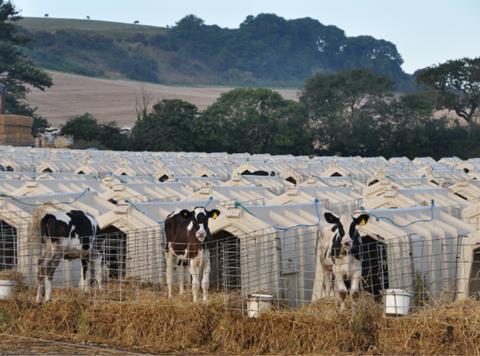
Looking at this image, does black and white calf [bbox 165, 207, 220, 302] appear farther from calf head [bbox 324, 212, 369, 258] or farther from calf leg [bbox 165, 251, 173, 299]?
calf head [bbox 324, 212, 369, 258]

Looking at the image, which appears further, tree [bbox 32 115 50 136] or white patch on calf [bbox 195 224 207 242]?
tree [bbox 32 115 50 136]

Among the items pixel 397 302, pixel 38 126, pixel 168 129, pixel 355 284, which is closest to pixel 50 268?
pixel 355 284

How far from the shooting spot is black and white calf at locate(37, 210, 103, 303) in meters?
16.0

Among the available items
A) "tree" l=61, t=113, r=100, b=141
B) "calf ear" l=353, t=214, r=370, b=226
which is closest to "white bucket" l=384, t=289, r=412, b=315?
"calf ear" l=353, t=214, r=370, b=226

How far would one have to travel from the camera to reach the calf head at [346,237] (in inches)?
565

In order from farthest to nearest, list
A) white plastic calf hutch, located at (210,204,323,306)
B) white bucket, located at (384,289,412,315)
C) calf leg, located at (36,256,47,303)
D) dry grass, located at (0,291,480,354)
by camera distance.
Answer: white plastic calf hutch, located at (210,204,323,306) < calf leg, located at (36,256,47,303) < white bucket, located at (384,289,412,315) < dry grass, located at (0,291,480,354)

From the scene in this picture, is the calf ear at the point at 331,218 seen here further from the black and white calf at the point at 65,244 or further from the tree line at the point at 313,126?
the tree line at the point at 313,126

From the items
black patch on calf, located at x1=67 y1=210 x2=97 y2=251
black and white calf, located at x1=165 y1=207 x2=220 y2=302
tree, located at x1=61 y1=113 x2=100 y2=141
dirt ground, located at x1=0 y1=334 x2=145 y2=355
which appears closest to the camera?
dirt ground, located at x1=0 y1=334 x2=145 y2=355

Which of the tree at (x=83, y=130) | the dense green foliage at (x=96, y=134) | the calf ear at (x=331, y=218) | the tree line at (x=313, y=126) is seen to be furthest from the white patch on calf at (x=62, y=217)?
the tree at (x=83, y=130)

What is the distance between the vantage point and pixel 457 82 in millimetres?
94875

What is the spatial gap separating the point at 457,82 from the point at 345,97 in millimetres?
12050

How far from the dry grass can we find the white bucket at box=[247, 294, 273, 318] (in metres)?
0.16

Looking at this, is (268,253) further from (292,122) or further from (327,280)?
(292,122)

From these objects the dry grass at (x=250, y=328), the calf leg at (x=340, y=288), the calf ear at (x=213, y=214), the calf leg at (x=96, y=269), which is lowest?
the dry grass at (x=250, y=328)
